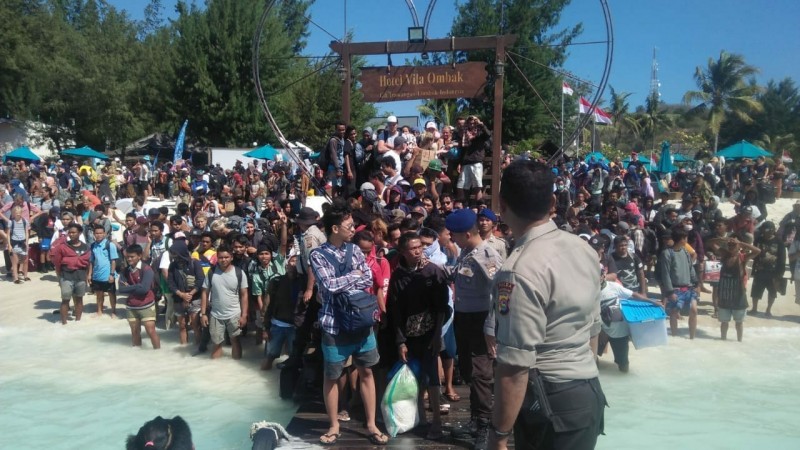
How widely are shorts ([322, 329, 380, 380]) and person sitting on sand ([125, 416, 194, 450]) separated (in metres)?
1.66

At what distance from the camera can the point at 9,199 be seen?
49.6 feet

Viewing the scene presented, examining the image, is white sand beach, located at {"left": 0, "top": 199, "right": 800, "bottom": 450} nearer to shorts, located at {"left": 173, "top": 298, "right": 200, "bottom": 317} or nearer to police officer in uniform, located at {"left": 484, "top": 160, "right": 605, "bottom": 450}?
shorts, located at {"left": 173, "top": 298, "right": 200, "bottom": 317}

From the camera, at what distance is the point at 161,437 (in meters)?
3.54

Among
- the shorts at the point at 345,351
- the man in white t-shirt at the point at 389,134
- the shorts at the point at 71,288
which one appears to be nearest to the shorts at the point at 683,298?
the man in white t-shirt at the point at 389,134

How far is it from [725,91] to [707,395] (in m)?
52.9

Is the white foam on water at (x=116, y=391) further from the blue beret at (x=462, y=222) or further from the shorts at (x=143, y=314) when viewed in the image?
the blue beret at (x=462, y=222)

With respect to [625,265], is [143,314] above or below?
below

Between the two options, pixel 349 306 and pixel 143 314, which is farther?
pixel 143 314

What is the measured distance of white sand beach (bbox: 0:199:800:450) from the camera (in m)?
6.69

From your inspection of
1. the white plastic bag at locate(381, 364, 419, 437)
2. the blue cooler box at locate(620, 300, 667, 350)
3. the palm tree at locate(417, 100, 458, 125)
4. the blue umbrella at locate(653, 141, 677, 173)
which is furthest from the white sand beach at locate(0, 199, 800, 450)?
the palm tree at locate(417, 100, 458, 125)

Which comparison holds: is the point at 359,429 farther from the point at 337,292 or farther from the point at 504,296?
the point at 504,296

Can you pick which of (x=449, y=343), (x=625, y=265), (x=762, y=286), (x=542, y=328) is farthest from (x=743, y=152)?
(x=542, y=328)

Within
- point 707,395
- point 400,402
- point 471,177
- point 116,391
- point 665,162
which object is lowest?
point 116,391

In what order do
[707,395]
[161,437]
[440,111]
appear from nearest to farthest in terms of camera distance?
[161,437], [707,395], [440,111]
